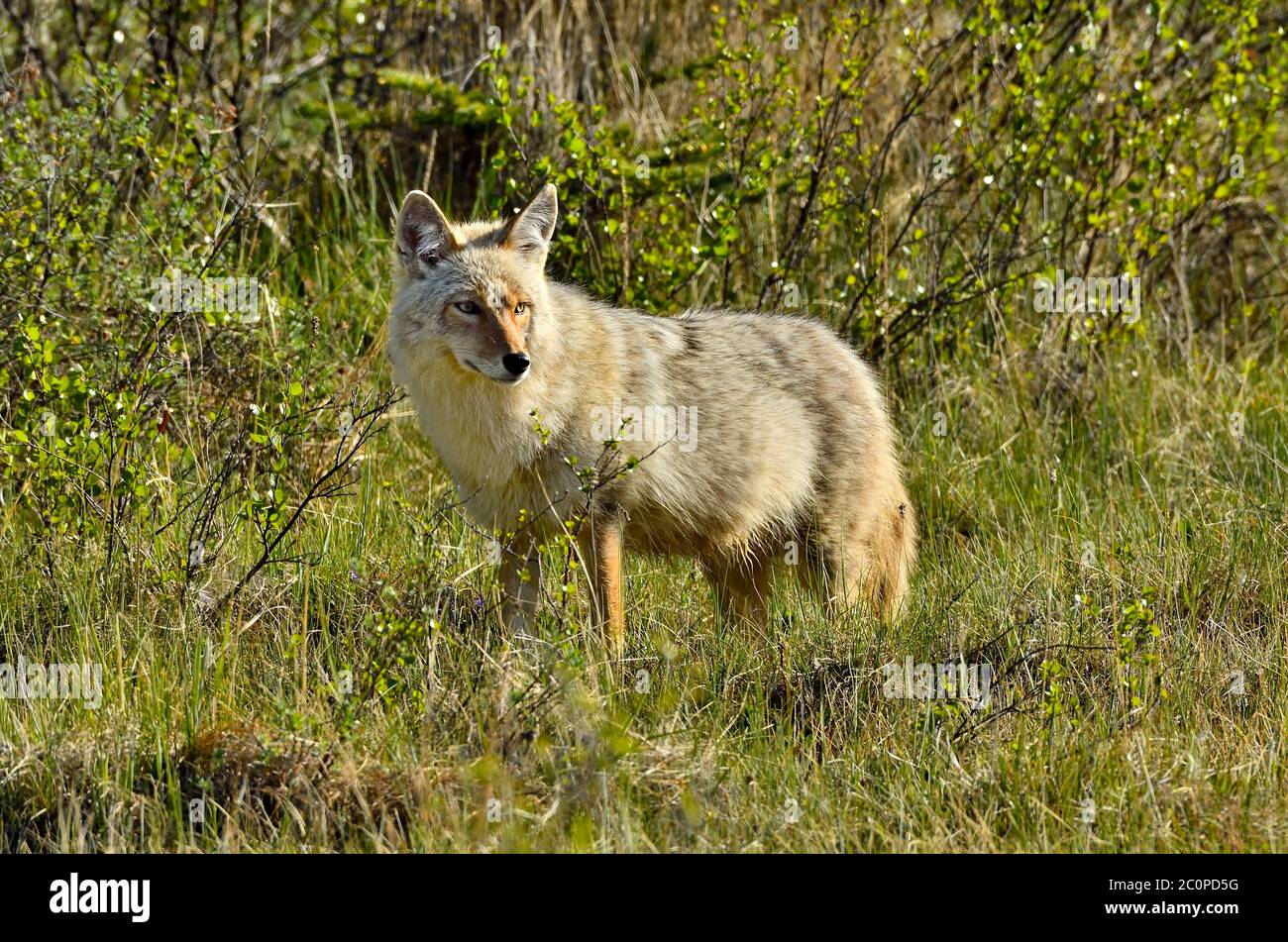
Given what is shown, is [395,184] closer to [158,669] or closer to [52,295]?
[52,295]

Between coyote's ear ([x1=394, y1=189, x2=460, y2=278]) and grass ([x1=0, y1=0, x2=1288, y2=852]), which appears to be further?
coyote's ear ([x1=394, y1=189, x2=460, y2=278])

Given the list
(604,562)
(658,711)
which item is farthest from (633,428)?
(658,711)

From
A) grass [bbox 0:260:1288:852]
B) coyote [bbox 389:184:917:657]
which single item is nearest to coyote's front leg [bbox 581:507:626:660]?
coyote [bbox 389:184:917:657]

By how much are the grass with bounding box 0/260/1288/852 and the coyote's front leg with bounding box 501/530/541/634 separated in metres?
0.09

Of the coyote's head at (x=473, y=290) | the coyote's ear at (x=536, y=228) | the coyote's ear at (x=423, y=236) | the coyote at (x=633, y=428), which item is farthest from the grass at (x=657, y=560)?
the coyote's ear at (x=536, y=228)

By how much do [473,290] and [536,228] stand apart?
52 cm

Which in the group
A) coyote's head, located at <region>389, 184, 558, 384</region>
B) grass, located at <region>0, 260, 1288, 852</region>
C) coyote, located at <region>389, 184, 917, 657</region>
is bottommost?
grass, located at <region>0, 260, 1288, 852</region>

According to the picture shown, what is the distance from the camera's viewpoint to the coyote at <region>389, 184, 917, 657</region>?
516cm

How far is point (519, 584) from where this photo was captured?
519cm

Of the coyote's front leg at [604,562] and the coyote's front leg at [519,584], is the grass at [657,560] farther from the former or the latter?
the coyote's front leg at [604,562]

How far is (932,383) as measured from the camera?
7.41 metres

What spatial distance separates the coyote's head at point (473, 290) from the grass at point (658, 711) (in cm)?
68

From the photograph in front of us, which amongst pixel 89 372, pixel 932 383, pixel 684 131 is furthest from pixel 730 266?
pixel 89 372

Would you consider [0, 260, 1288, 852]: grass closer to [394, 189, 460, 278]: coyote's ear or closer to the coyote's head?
the coyote's head
